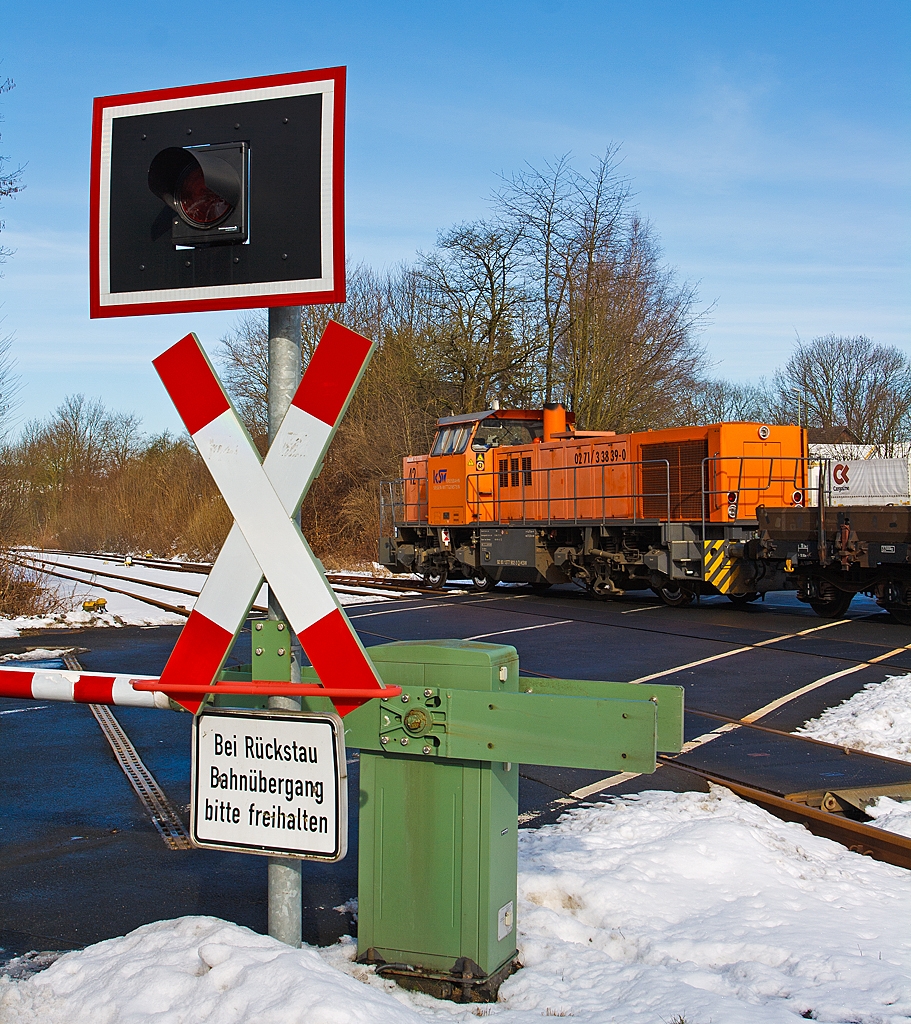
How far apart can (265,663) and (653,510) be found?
14912 mm

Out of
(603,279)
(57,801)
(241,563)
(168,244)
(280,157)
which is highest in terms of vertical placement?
(603,279)

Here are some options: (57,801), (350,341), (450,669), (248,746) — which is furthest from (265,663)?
(57,801)

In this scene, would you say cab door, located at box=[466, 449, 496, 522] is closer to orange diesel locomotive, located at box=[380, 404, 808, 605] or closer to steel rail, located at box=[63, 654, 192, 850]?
orange diesel locomotive, located at box=[380, 404, 808, 605]

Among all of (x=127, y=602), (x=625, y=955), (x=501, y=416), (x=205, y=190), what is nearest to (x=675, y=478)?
(x=501, y=416)

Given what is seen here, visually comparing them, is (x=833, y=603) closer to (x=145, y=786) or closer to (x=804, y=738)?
(x=804, y=738)

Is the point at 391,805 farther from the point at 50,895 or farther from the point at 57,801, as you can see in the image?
the point at 57,801

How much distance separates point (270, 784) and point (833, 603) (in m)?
14.0

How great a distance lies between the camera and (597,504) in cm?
1844

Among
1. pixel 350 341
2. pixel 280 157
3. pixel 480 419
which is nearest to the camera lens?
pixel 350 341

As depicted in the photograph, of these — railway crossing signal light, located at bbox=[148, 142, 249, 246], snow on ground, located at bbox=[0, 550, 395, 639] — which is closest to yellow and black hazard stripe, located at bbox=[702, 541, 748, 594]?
snow on ground, located at bbox=[0, 550, 395, 639]

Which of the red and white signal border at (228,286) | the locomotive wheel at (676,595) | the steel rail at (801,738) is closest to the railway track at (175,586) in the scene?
the locomotive wheel at (676,595)

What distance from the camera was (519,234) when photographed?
2983cm

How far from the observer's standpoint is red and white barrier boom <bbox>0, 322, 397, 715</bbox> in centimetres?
277

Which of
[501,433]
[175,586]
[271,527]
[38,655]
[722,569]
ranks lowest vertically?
[175,586]
